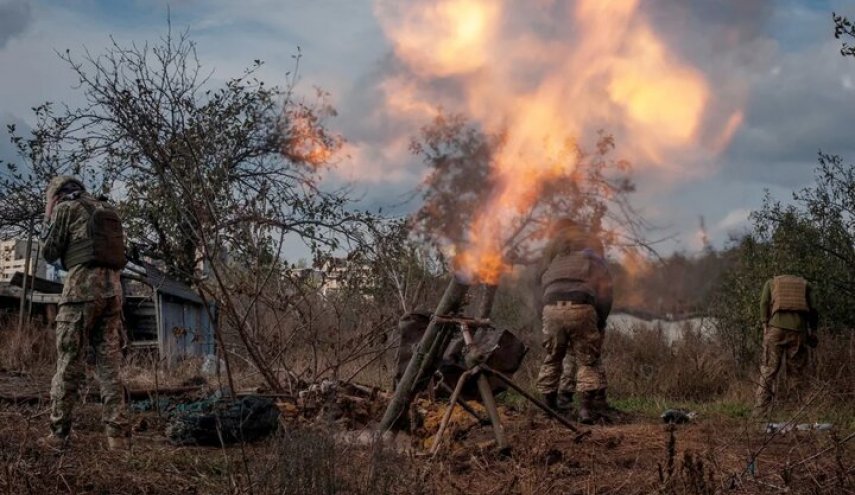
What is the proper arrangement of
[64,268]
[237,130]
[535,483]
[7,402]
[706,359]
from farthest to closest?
[237,130] → [706,359] → [7,402] → [64,268] → [535,483]

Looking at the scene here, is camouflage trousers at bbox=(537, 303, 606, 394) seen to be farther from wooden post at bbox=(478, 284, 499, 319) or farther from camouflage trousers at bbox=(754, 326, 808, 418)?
camouflage trousers at bbox=(754, 326, 808, 418)

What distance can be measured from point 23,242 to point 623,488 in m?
14.1

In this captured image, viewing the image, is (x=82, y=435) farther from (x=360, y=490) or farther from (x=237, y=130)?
(x=237, y=130)

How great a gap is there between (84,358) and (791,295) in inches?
312

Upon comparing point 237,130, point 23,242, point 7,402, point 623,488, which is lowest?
point 623,488

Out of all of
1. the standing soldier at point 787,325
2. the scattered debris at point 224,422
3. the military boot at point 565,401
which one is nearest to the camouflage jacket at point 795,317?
the standing soldier at point 787,325

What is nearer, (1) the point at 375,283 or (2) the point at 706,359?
(1) the point at 375,283

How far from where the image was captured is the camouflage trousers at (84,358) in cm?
691

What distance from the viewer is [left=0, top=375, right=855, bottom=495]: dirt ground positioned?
15.3 ft

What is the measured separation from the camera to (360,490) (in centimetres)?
456

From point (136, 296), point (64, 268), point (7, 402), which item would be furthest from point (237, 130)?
point (64, 268)

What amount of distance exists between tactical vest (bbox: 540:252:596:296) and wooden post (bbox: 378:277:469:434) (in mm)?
2365

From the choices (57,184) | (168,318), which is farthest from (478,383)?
(168,318)

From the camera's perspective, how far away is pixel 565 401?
31.6ft
